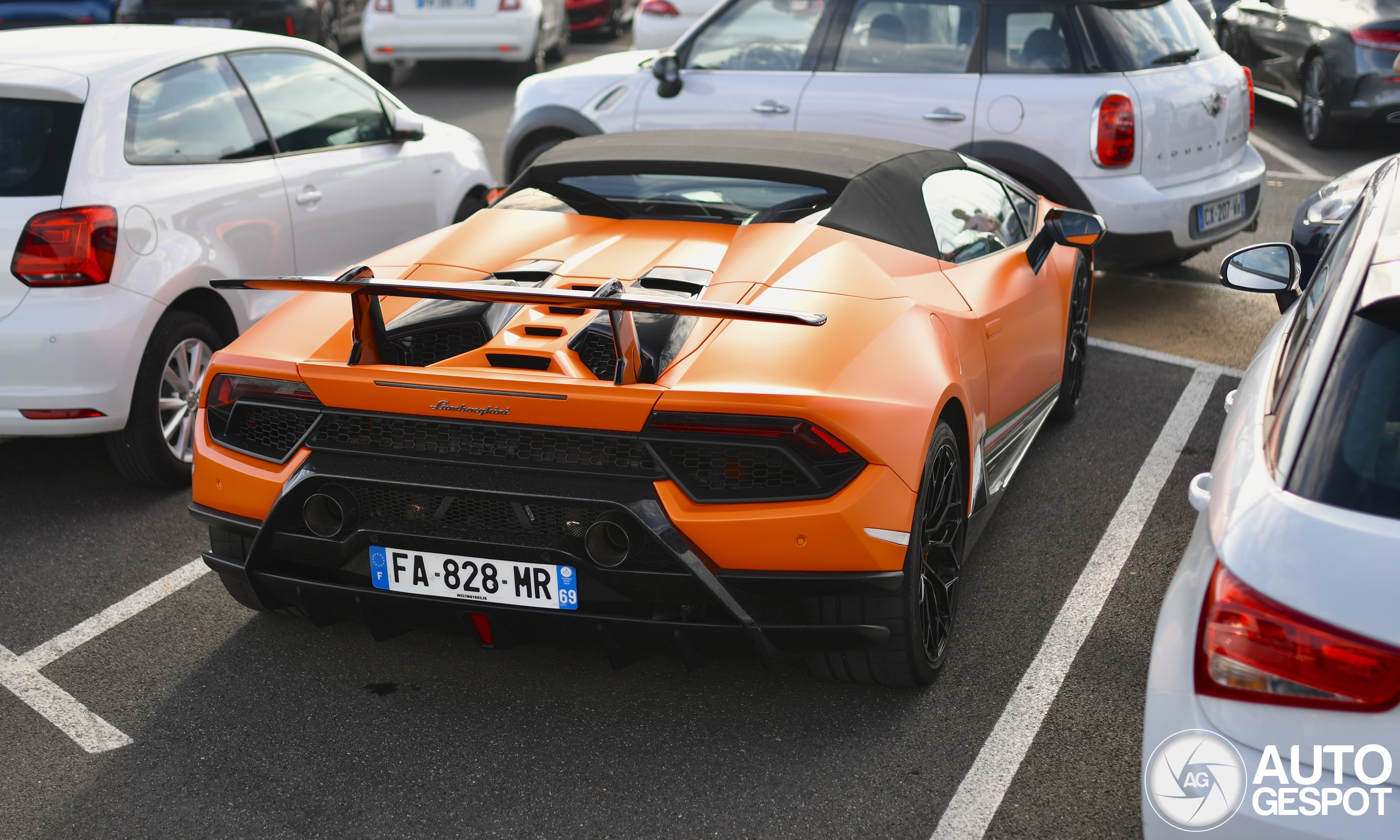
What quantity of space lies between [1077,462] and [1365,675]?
Answer: 3.30 metres

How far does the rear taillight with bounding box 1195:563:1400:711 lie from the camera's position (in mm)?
1690

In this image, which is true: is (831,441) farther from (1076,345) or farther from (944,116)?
(944,116)

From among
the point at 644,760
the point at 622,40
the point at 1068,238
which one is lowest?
the point at 622,40

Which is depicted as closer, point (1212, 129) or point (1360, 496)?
point (1360, 496)

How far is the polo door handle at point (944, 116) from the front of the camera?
669cm

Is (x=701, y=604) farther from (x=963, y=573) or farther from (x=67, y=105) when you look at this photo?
(x=67, y=105)

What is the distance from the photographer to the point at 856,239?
357 centimetres

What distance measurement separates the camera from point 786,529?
109 inches

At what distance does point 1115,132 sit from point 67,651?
17.5 feet

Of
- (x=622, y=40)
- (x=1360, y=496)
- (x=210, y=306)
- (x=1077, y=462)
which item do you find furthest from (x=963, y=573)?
(x=622, y=40)

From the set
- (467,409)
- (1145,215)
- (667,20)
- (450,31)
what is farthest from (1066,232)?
(450,31)

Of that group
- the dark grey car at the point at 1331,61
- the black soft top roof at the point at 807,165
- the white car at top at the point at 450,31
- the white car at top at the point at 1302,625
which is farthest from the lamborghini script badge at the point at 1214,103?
the white car at top at the point at 450,31

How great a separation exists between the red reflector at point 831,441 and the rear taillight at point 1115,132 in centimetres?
424

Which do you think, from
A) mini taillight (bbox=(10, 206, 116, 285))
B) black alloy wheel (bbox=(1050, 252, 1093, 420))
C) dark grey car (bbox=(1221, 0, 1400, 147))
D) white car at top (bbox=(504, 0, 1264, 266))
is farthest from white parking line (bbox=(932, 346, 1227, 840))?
dark grey car (bbox=(1221, 0, 1400, 147))
